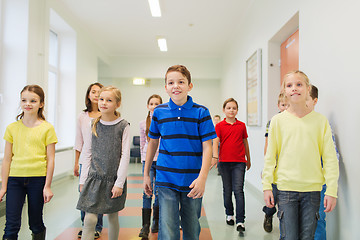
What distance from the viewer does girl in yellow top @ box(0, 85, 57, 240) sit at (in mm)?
1879

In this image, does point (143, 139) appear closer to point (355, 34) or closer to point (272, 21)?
point (355, 34)

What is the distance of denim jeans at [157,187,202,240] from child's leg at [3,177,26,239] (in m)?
1.05

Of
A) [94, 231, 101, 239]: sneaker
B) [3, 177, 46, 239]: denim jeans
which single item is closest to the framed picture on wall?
[94, 231, 101, 239]: sneaker

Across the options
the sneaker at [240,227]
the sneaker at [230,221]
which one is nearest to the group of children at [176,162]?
the sneaker at [240,227]

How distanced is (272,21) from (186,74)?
8.80 feet

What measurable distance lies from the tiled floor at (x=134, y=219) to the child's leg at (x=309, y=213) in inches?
44.9

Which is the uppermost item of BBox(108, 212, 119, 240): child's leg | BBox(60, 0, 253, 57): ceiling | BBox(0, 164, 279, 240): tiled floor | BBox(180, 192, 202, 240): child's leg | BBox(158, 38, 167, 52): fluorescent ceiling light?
BBox(60, 0, 253, 57): ceiling

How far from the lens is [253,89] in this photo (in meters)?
4.63

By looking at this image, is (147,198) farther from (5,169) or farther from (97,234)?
(5,169)

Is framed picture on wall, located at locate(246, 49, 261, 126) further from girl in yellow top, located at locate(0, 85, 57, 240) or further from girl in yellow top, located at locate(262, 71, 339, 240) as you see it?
girl in yellow top, located at locate(0, 85, 57, 240)

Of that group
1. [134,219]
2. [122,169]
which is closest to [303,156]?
[122,169]

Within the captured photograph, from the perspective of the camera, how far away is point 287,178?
5.01 feet

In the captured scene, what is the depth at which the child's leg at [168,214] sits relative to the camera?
4.87 ft

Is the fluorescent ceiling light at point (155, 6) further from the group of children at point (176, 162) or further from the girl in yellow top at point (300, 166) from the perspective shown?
the girl in yellow top at point (300, 166)
